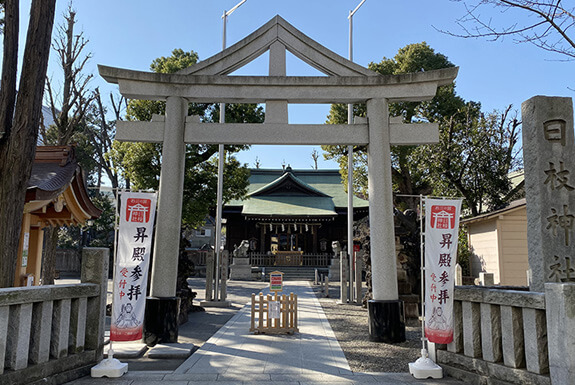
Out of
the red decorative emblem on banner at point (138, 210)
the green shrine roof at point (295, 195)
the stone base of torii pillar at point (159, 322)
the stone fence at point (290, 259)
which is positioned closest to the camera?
the red decorative emblem on banner at point (138, 210)

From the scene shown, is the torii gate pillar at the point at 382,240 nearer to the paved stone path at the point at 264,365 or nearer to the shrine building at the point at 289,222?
the paved stone path at the point at 264,365

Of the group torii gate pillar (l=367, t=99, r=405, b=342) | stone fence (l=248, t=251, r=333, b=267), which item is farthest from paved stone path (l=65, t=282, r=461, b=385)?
stone fence (l=248, t=251, r=333, b=267)

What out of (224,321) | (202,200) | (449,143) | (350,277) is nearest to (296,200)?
(202,200)

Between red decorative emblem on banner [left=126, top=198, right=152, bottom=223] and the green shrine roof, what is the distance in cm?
1935

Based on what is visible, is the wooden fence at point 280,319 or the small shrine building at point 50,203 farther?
the wooden fence at point 280,319

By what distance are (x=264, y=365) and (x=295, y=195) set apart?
25460 millimetres

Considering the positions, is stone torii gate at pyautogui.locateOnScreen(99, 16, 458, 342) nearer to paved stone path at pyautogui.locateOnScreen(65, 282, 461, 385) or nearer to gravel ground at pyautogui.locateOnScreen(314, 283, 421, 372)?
gravel ground at pyautogui.locateOnScreen(314, 283, 421, 372)

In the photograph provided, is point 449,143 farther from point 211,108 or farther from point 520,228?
point 211,108

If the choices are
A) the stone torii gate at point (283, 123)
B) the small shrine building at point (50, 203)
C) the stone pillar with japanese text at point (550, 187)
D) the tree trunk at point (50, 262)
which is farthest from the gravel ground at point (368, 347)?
the tree trunk at point (50, 262)

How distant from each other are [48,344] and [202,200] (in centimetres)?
1574

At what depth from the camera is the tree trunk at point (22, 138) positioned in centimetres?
582

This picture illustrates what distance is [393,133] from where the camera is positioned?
8.59 metres

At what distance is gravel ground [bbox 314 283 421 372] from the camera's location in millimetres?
6633

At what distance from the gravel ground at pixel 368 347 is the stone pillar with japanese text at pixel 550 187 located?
2.61 m
